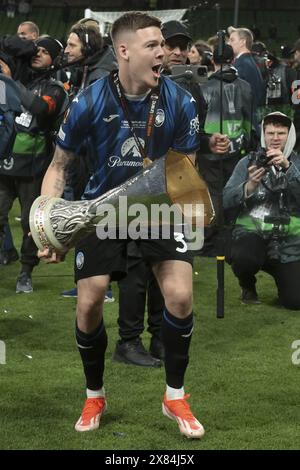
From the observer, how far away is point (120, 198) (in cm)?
493

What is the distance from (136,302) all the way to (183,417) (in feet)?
5.44

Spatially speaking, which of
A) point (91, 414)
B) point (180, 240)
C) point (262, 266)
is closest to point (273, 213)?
point (262, 266)

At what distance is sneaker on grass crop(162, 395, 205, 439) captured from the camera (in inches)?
202

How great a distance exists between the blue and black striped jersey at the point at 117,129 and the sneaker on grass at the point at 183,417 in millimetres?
1146

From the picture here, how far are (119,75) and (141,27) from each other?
264mm

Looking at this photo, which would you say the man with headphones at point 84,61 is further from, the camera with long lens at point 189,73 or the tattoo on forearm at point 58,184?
the tattoo on forearm at point 58,184

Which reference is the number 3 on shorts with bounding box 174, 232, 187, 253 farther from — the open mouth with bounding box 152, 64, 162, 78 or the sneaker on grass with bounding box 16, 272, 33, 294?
the sneaker on grass with bounding box 16, 272, 33, 294

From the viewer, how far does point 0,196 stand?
8992 millimetres

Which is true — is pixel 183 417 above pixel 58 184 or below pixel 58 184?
below

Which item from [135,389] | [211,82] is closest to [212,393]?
[135,389]

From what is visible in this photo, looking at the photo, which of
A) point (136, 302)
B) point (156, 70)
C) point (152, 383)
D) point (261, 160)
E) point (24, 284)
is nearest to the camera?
point (156, 70)

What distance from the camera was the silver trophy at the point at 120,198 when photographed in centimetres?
487

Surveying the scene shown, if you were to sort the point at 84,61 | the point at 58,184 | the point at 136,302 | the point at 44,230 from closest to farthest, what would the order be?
the point at 44,230 → the point at 58,184 → the point at 136,302 → the point at 84,61

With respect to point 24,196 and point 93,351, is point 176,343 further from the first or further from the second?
point 24,196
